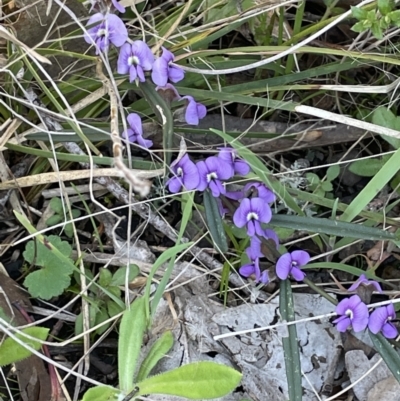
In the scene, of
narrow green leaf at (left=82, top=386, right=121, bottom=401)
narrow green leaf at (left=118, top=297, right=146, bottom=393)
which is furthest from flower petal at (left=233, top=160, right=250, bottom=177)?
narrow green leaf at (left=82, top=386, right=121, bottom=401)

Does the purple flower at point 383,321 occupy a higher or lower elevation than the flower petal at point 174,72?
lower

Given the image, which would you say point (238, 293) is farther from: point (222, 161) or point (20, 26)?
point (20, 26)

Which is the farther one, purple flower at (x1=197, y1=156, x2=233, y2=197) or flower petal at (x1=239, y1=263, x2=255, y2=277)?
flower petal at (x1=239, y1=263, x2=255, y2=277)

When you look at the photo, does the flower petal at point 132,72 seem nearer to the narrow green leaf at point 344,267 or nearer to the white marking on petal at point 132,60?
the white marking on petal at point 132,60

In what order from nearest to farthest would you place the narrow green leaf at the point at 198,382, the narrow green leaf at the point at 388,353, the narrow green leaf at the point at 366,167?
the narrow green leaf at the point at 198,382
the narrow green leaf at the point at 388,353
the narrow green leaf at the point at 366,167

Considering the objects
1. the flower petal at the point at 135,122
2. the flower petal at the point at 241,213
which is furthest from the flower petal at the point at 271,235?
the flower petal at the point at 135,122

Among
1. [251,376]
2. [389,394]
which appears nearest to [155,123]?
[251,376]

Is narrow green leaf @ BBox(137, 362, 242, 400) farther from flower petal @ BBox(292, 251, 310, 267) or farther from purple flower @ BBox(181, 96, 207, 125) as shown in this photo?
purple flower @ BBox(181, 96, 207, 125)

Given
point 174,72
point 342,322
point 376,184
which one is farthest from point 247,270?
point 174,72
